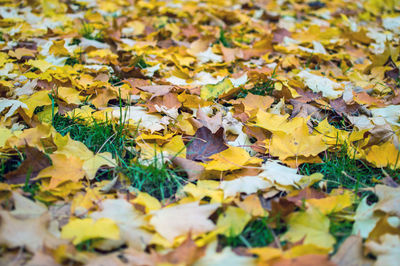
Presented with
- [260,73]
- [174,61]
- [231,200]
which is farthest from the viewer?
[174,61]

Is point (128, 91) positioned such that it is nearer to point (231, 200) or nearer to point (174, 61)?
point (174, 61)

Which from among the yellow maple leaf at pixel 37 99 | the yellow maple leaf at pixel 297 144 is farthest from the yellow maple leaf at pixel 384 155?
the yellow maple leaf at pixel 37 99

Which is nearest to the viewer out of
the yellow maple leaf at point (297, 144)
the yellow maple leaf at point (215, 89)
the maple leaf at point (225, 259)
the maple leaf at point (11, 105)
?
the maple leaf at point (225, 259)

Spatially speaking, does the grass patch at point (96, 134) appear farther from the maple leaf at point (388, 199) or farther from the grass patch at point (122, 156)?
the maple leaf at point (388, 199)

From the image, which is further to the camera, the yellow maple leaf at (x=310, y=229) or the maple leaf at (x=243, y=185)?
the maple leaf at (x=243, y=185)

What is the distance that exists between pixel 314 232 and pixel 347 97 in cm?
97

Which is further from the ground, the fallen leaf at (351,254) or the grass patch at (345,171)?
the fallen leaf at (351,254)

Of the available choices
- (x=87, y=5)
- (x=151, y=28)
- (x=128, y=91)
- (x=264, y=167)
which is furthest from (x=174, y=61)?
(x=87, y=5)

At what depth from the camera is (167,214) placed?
3.22ft

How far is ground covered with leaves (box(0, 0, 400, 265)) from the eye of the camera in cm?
92

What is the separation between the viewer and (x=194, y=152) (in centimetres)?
131

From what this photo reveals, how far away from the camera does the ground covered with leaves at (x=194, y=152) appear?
3.01ft

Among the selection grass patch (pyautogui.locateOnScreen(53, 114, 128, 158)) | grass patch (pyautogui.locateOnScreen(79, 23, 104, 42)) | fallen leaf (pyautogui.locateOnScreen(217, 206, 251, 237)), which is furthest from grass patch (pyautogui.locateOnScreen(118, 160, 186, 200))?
grass patch (pyautogui.locateOnScreen(79, 23, 104, 42))

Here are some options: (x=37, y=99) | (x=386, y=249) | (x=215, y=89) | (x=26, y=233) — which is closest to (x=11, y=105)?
(x=37, y=99)
